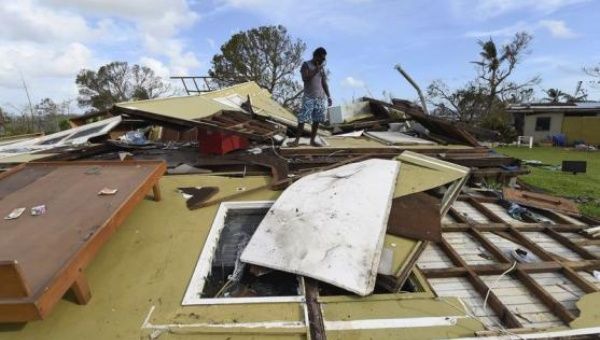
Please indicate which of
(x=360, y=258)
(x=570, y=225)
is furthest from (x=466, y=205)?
(x=360, y=258)

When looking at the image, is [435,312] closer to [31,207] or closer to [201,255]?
[201,255]

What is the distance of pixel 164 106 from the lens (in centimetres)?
568

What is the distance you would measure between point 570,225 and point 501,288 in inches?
76.2

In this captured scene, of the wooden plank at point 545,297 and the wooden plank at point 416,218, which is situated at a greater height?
the wooden plank at point 416,218

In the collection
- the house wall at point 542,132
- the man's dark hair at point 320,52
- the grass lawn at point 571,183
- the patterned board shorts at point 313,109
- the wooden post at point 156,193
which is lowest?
the grass lawn at point 571,183

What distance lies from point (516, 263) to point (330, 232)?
156cm

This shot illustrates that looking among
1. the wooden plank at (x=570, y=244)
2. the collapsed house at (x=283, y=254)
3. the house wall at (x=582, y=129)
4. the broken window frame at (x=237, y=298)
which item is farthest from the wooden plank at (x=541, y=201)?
the house wall at (x=582, y=129)

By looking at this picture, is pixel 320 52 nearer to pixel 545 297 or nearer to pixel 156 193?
pixel 156 193

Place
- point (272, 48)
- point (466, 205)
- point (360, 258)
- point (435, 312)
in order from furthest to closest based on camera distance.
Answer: point (272, 48), point (466, 205), point (360, 258), point (435, 312)

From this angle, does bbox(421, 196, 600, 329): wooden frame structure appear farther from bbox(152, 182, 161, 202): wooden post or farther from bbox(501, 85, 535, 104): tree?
bbox(501, 85, 535, 104): tree

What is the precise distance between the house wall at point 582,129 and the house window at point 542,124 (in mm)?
872

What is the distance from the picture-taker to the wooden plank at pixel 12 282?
1.64 metres

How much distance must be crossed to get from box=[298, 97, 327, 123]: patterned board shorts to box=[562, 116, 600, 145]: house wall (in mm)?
22417

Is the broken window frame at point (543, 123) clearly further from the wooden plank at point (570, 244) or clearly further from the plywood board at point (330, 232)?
the plywood board at point (330, 232)
